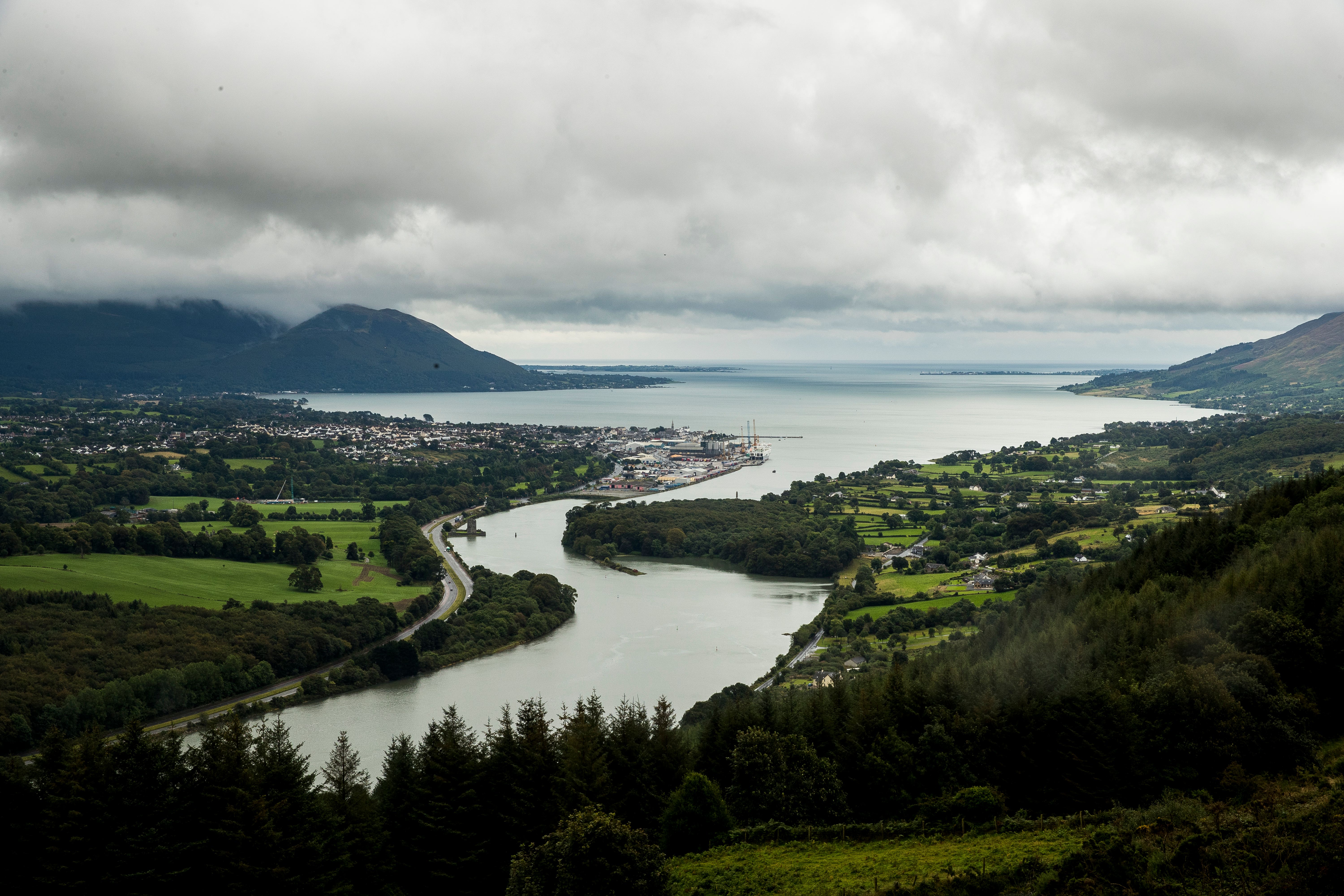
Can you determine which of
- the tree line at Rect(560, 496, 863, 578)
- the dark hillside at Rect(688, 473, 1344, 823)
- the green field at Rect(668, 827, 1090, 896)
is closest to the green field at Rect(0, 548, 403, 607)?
the tree line at Rect(560, 496, 863, 578)

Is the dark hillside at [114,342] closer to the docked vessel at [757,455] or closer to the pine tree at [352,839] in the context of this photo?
the docked vessel at [757,455]

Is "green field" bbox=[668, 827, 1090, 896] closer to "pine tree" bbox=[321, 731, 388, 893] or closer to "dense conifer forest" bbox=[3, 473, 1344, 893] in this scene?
"dense conifer forest" bbox=[3, 473, 1344, 893]

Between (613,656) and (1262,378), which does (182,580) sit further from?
(1262,378)

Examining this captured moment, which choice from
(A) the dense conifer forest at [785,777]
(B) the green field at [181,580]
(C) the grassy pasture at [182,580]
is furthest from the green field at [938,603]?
(C) the grassy pasture at [182,580]

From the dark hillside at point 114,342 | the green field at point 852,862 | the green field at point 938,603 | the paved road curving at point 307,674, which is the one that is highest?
the dark hillside at point 114,342

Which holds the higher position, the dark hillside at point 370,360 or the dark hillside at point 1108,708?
the dark hillside at point 370,360

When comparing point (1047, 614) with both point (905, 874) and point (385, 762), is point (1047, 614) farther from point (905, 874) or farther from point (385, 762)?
point (385, 762)
